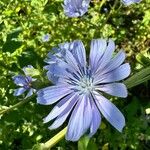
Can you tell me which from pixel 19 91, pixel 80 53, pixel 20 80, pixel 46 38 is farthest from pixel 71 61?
pixel 46 38

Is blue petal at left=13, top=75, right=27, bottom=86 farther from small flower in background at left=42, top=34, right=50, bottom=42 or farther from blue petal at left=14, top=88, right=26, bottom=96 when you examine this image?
small flower in background at left=42, top=34, right=50, bottom=42

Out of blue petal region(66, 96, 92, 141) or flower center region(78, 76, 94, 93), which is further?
flower center region(78, 76, 94, 93)

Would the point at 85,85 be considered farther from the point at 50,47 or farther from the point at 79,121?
the point at 50,47

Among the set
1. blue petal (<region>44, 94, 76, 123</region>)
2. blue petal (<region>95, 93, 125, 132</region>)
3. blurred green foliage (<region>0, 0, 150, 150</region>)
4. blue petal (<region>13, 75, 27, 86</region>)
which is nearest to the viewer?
blue petal (<region>95, 93, 125, 132</region>)

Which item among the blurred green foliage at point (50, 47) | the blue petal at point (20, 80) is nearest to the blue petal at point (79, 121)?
the blurred green foliage at point (50, 47)

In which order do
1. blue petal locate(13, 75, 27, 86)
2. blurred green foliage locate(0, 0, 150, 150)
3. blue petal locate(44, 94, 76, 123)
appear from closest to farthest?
1. blue petal locate(44, 94, 76, 123)
2. blue petal locate(13, 75, 27, 86)
3. blurred green foliage locate(0, 0, 150, 150)

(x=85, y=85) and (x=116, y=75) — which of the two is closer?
(x=116, y=75)

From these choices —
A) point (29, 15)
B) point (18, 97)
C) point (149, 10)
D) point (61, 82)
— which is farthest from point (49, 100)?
point (149, 10)

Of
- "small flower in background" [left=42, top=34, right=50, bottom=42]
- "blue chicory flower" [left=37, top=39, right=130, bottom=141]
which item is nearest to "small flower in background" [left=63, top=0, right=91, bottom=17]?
"small flower in background" [left=42, top=34, right=50, bottom=42]
